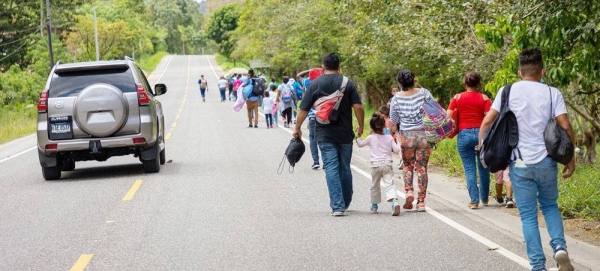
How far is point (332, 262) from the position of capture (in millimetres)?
8031

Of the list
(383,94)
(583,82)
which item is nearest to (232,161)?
(583,82)

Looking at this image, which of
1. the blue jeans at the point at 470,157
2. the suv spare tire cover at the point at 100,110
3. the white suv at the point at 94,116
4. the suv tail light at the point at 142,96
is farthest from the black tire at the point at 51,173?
the blue jeans at the point at 470,157

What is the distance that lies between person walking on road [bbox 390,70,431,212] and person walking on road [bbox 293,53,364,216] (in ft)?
1.63

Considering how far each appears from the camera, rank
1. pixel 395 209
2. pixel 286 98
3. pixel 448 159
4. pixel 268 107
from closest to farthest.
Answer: pixel 395 209 → pixel 448 159 → pixel 286 98 → pixel 268 107

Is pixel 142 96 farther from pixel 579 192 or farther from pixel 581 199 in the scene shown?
pixel 581 199

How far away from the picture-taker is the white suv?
15000 mm

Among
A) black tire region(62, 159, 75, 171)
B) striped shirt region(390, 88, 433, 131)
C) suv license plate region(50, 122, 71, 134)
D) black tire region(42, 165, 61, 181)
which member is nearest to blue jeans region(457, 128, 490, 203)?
striped shirt region(390, 88, 433, 131)

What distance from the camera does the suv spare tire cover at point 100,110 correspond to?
14.9 meters

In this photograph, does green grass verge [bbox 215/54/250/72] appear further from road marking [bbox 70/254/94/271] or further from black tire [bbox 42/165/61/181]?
road marking [bbox 70/254/94/271]

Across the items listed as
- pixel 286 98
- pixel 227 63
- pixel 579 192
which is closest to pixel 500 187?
pixel 579 192

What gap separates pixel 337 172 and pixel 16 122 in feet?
100

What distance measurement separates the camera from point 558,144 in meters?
7.03

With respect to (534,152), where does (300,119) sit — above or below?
below

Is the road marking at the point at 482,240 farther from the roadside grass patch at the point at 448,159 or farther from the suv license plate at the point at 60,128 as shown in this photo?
the suv license plate at the point at 60,128
